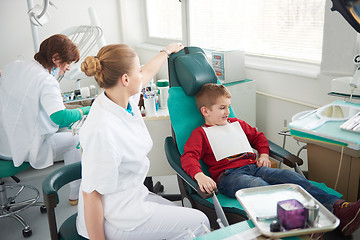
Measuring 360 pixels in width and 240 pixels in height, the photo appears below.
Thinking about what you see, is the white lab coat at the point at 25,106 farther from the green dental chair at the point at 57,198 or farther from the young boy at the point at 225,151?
the young boy at the point at 225,151

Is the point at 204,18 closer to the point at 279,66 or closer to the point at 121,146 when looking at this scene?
the point at 279,66

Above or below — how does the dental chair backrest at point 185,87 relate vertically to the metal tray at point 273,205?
above

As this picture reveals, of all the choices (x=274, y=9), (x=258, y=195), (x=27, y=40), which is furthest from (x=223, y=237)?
(x=27, y=40)

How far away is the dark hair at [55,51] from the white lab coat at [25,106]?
0.17ft

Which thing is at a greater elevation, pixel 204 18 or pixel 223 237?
pixel 204 18

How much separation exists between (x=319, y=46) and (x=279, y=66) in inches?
11.5

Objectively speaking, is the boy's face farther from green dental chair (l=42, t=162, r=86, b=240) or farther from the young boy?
green dental chair (l=42, t=162, r=86, b=240)

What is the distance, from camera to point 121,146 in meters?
1.38

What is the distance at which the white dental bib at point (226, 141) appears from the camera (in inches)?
75.7

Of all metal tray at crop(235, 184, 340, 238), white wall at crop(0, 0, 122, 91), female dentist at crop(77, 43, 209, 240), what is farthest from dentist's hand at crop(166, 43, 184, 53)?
white wall at crop(0, 0, 122, 91)

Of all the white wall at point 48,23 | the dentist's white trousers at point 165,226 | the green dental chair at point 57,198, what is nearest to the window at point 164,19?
the white wall at point 48,23

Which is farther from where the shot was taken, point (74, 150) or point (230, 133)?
point (74, 150)

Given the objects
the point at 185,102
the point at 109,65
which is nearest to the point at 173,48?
the point at 185,102

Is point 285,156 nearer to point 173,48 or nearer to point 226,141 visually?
point 226,141
